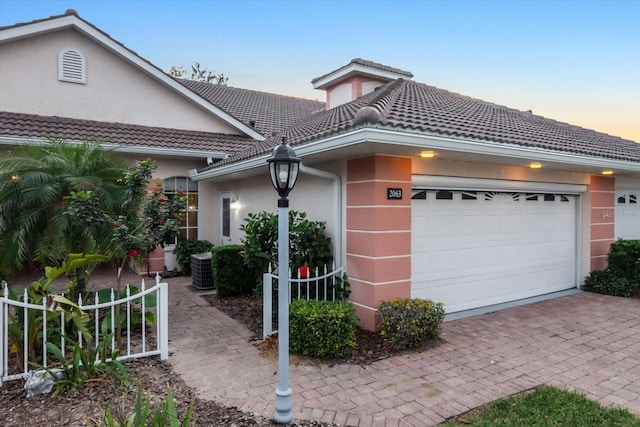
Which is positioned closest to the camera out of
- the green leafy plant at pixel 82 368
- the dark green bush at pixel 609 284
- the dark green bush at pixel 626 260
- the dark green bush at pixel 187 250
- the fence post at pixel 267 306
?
the green leafy plant at pixel 82 368

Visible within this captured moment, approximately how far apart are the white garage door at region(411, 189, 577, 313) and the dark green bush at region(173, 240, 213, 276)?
22.8 ft

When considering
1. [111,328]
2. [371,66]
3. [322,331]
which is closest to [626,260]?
[371,66]

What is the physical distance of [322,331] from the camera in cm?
517

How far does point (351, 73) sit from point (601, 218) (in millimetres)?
7075

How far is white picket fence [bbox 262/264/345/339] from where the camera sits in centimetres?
600

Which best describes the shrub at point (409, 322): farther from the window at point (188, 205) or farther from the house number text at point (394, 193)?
the window at point (188, 205)

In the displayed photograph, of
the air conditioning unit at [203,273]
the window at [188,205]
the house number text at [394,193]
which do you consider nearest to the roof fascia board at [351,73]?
the window at [188,205]

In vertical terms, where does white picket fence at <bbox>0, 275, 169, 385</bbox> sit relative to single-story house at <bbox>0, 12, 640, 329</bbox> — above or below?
below

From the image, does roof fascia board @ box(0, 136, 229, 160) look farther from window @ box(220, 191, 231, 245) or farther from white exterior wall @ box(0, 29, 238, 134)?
white exterior wall @ box(0, 29, 238, 134)

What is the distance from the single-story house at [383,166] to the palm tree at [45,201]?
280 cm

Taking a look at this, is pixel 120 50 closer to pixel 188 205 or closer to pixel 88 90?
pixel 88 90

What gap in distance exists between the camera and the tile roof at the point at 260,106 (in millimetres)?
15555

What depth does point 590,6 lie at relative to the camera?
9.70 m

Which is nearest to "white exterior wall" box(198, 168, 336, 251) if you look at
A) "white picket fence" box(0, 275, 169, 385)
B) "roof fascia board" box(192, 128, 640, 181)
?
"roof fascia board" box(192, 128, 640, 181)
